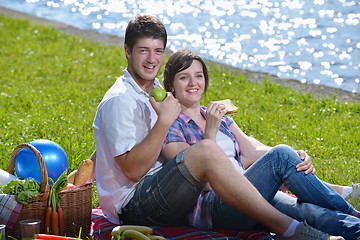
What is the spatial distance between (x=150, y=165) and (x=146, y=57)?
2.47ft

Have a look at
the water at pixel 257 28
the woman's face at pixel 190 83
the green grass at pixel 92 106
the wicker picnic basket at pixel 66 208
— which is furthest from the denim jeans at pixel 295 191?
the water at pixel 257 28

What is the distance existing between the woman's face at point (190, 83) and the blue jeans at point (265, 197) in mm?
666

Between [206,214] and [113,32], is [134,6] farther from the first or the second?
[206,214]

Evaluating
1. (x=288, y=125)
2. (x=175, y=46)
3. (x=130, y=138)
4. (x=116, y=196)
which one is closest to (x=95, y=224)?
(x=116, y=196)

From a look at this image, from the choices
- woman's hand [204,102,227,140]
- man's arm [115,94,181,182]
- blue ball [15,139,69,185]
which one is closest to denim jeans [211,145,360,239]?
woman's hand [204,102,227,140]

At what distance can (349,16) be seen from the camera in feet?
42.2

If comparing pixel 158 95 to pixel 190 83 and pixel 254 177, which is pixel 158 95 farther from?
pixel 254 177

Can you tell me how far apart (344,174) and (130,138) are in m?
2.58

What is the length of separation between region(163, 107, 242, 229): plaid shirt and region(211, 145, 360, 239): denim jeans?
2.5 inches

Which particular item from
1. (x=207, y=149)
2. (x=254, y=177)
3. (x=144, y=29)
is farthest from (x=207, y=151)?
(x=144, y=29)

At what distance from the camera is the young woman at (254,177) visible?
136 inches

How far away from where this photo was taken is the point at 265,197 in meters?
3.52

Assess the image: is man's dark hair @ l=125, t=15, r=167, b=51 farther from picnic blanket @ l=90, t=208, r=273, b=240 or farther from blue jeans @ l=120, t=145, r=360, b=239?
picnic blanket @ l=90, t=208, r=273, b=240

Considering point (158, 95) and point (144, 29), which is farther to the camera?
point (144, 29)
